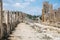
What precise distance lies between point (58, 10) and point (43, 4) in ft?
73.7

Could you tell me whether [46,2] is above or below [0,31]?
above

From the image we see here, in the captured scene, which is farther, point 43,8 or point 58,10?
point 43,8

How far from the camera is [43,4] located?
216 ft

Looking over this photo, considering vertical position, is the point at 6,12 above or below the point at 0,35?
above

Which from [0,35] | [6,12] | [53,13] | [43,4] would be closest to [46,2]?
[43,4]

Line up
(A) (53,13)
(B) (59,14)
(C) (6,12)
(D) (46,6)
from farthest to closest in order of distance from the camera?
(D) (46,6) → (A) (53,13) → (B) (59,14) → (C) (6,12)

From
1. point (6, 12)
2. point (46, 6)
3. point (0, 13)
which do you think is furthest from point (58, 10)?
point (0, 13)

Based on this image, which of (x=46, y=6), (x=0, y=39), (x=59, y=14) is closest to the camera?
(x=0, y=39)

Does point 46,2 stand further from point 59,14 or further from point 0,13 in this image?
point 0,13

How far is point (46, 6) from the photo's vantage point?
6425cm

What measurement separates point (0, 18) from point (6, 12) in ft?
12.2

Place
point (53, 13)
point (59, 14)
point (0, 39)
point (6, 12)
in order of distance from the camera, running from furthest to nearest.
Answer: point (53, 13), point (59, 14), point (6, 12), point (0, 39)

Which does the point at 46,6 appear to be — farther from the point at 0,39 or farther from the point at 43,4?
the point at 0,39

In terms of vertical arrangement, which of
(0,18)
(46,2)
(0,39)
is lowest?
(0,39)
